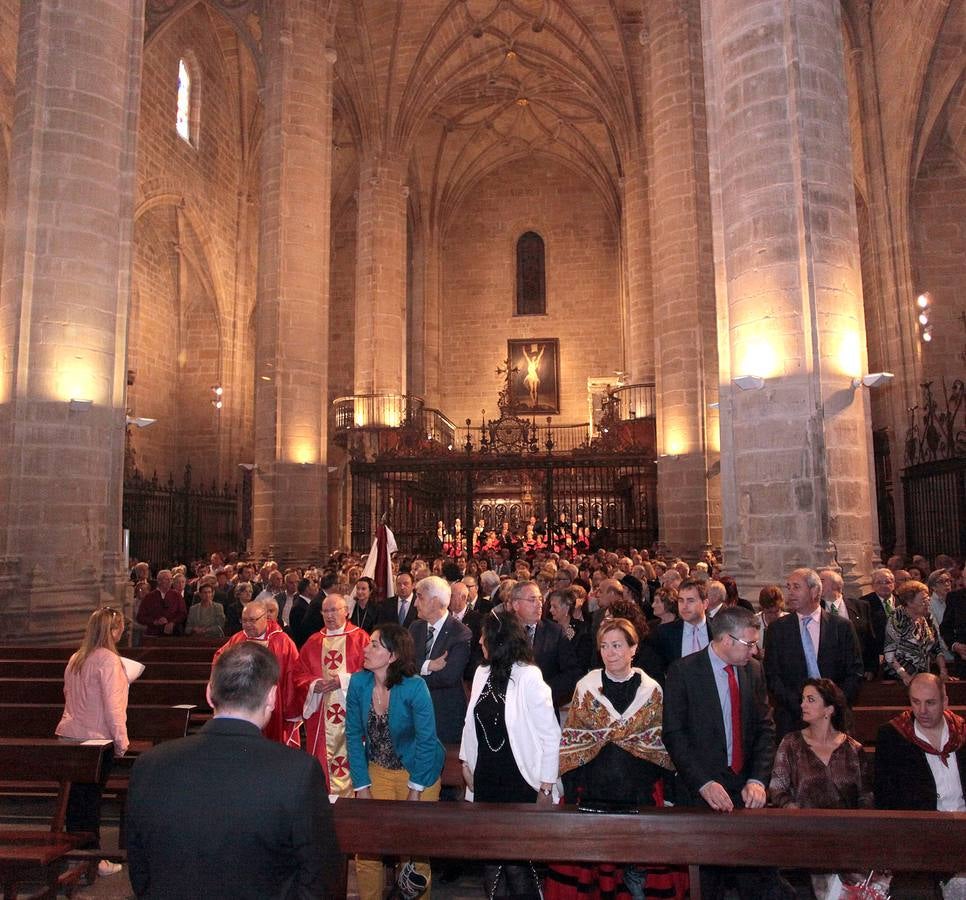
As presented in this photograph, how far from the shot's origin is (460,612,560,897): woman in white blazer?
3.82m

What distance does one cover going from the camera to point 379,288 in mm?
24125

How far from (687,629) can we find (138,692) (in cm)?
427

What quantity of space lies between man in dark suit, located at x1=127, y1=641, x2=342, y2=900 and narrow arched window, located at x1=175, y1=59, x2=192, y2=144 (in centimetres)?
2402

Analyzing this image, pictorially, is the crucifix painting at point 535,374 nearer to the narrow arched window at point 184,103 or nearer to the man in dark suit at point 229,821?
the narrow arched window at point 184,103

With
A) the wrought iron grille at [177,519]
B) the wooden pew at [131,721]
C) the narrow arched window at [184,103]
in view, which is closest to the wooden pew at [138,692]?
the wooden pew at [131,721]

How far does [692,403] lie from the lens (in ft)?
52.7

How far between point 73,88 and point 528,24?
19.6 meters

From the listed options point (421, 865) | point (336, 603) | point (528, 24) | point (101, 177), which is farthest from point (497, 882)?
point (528, 24)

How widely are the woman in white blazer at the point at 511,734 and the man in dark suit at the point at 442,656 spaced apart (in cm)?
93

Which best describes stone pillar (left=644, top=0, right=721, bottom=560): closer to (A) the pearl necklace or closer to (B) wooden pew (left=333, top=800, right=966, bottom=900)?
(A) the pearl necklace

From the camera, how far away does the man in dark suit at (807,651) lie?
530 centimetres

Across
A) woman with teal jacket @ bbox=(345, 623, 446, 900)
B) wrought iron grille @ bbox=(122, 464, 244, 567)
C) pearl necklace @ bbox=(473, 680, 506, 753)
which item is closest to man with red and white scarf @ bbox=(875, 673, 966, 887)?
pearl necklace @ bbox=(473, 680, 506, 753)

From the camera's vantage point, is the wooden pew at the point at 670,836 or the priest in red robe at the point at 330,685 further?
the priest in red robe at the point at 330,685

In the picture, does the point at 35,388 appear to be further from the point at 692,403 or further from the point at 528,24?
the point at 528,24
